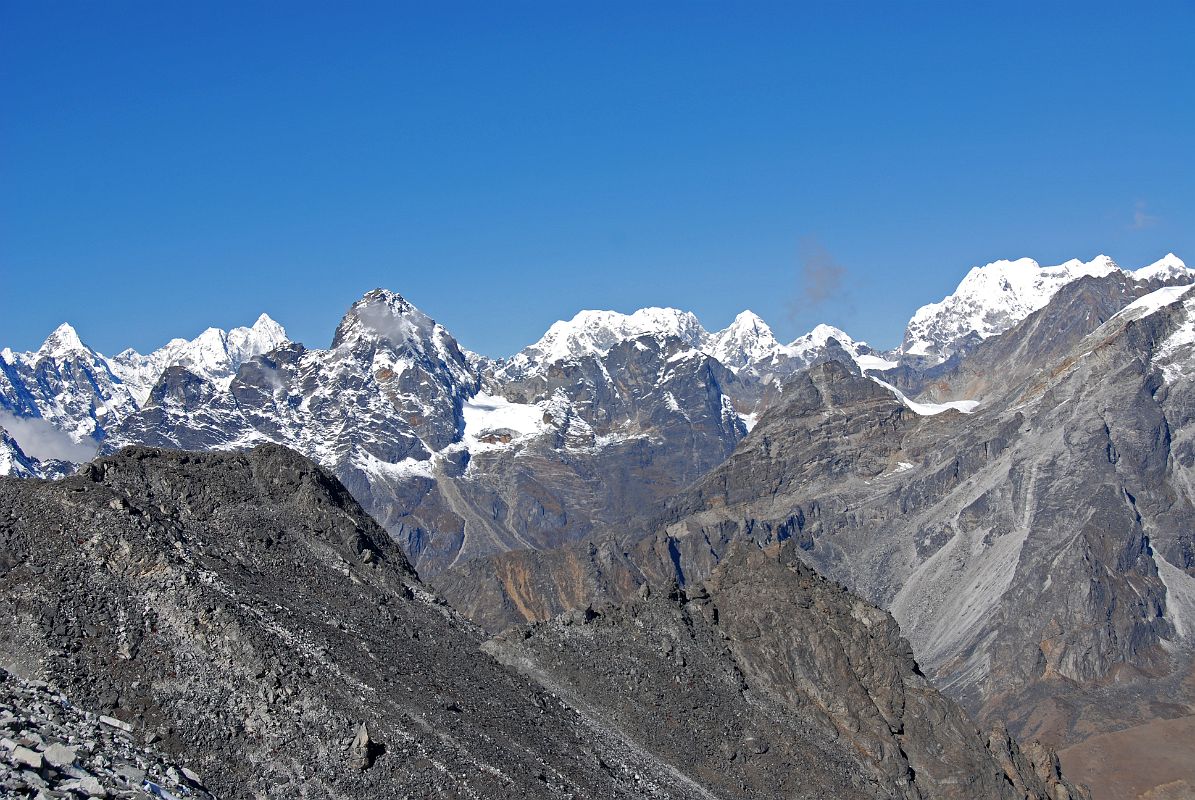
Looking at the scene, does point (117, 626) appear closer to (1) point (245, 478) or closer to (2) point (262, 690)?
(2) point (262, 690)

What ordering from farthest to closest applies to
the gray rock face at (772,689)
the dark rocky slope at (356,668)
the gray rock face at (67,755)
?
the gray rock face at (772,689) → the dark rocky slope at (356,668) → the gray rock face at (67,755)

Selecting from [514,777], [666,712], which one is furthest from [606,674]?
[514,777]

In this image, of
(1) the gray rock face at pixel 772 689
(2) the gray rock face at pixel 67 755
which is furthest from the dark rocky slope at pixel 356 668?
(2) the gray rock face at pixel 67 755

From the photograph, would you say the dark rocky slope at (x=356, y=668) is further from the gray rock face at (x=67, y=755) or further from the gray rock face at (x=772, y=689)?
the gray rock face at (x=67, y=755)

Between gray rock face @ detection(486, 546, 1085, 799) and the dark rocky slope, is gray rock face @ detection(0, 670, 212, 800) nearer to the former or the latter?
the dark rocky slope

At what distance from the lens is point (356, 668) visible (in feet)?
280

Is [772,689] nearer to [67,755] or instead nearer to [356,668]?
[356,668]

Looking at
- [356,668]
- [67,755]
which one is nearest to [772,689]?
[356,668]

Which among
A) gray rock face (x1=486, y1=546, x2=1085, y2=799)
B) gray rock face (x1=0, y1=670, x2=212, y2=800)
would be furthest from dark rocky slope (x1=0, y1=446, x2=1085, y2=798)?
gray rock face (x1=0, y1=670, x2=212, y2=800)

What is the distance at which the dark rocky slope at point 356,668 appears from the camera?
7538 centimetres

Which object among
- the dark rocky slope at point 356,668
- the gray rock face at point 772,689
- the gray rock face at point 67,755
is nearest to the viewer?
the gray rock face at point 67,755

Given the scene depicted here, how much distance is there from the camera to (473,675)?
95188 mm

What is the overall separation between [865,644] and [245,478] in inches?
2251

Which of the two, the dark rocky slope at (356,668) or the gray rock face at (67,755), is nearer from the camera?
the gray rock face at (67,755)
